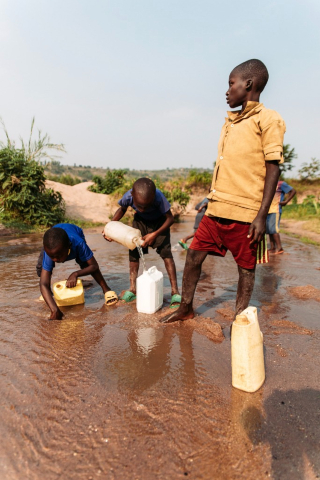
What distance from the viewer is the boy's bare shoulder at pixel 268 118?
6.97 ft

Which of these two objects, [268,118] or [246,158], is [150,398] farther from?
[268,118]

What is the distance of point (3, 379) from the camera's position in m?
1.90

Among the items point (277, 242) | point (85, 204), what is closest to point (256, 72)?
point (277, 242)

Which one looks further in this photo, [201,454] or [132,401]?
[132,401]

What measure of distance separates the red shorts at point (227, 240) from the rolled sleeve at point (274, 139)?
0.51m

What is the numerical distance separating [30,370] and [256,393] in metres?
1.39

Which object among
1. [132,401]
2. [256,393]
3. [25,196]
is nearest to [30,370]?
[132,401]

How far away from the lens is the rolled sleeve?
210 centimetres

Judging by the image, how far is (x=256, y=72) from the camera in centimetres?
225

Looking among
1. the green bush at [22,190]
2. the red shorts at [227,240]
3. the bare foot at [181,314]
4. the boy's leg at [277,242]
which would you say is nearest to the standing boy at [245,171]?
the red shorts at [227,240]

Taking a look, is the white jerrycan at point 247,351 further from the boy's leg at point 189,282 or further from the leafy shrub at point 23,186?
the leafy shrub at point 23,186

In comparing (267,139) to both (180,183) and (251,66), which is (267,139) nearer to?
(251,66)

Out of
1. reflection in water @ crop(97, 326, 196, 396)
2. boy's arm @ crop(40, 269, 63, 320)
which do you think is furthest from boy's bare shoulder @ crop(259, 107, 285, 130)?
boy's arm @ crop(40, 269, 63, 320)

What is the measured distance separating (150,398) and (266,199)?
1.48m
